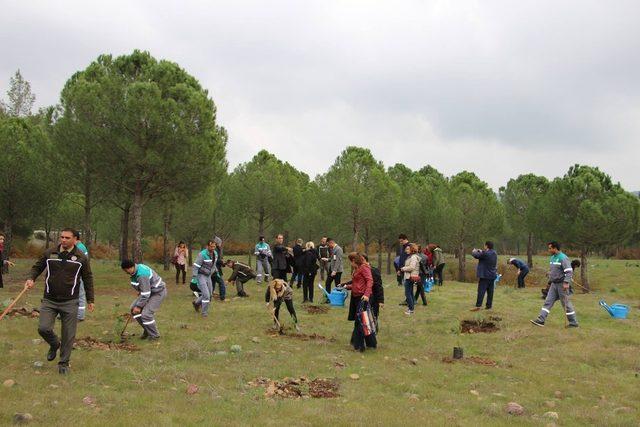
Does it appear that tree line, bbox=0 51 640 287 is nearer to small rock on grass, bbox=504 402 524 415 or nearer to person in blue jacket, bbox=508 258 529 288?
person in blue jacket, bbox=508 258 529 288

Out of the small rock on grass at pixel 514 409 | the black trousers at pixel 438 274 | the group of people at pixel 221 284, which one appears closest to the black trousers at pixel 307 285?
the group of people at pixel 221 284

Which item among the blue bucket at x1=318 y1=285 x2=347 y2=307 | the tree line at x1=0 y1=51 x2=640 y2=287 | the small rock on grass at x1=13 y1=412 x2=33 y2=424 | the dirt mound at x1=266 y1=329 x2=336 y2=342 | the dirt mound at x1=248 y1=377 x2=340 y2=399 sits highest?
the tree line at x1=0 y1=51 x2=640 y2=287

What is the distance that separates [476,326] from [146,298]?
8.34 meters

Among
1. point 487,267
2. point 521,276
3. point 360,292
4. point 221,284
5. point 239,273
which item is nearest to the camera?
point 360,292

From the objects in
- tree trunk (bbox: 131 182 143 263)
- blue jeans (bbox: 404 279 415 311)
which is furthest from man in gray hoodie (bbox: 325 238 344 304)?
tree trunk (bbox: 131 182 143 263)

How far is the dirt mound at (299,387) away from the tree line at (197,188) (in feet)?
51.7

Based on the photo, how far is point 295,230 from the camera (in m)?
51.3

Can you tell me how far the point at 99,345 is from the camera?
33.1 ft

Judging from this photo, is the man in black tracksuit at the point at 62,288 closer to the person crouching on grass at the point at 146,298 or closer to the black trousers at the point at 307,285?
the person crouching on grass at the point at 146,298

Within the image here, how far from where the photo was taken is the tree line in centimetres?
2214

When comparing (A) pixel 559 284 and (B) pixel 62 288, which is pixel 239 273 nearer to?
(B) pixel 62 288

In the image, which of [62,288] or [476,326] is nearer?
[62,288]

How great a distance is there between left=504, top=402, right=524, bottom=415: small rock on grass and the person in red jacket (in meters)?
3.82

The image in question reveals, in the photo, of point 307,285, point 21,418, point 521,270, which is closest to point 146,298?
point 21,418
